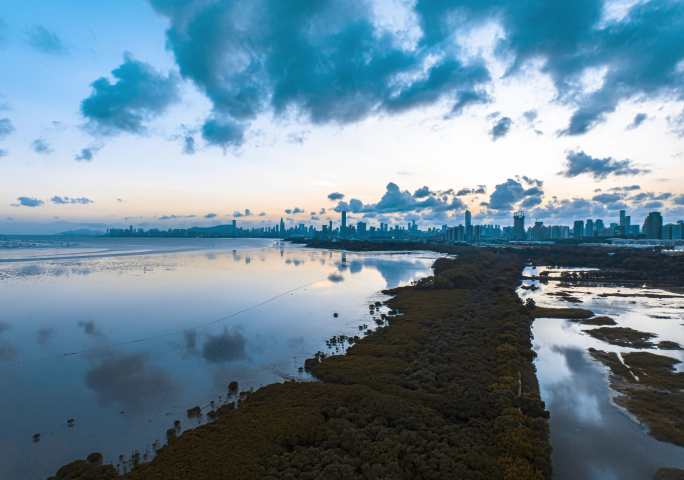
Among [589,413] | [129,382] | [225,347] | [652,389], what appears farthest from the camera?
[225,347]

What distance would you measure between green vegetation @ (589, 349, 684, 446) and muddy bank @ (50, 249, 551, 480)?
386 cm

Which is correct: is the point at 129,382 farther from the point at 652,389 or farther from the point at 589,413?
the point at 652,389

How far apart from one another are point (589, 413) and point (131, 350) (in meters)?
24.1

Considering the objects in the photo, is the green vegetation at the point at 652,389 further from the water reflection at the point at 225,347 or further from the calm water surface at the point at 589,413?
the water reflection at the point at 225,347

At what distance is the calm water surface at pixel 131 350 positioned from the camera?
14383 mm

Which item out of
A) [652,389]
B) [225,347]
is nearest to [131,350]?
[225,347]

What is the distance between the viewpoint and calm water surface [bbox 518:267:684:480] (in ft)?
42.3

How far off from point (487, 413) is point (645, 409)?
24.1ft

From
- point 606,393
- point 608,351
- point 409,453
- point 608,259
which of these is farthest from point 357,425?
point 608,259

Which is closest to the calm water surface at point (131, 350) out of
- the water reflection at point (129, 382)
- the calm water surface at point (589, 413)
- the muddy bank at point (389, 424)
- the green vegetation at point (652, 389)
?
the water reflection at point (129, 382)

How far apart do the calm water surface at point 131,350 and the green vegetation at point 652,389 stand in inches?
580

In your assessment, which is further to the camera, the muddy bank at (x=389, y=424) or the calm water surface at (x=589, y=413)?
the calm water surface at (x=589, y=413)

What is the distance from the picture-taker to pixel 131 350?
24125 millimetres

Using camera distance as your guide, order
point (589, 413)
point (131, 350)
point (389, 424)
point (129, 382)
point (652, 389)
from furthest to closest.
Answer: point (131, 350) → point (129, 382) → point (652, 389) → point (589, 413) → point (389, 424)
